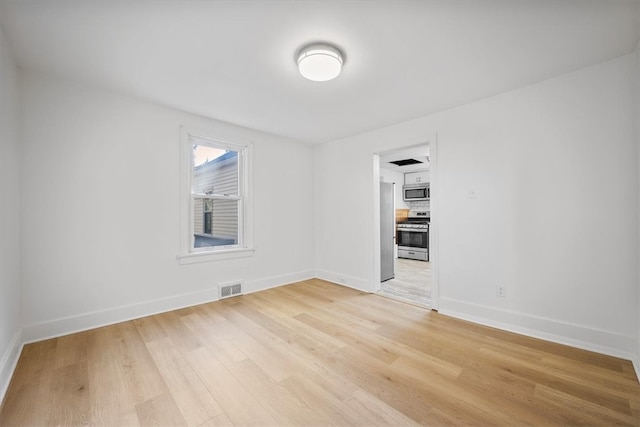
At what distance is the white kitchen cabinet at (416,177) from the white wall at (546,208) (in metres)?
4.48

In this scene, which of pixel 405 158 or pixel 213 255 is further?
pixel 405 158

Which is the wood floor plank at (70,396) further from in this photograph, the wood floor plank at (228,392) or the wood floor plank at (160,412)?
the wood floor plank at (228,392)

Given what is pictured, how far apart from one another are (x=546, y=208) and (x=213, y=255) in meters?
3.90

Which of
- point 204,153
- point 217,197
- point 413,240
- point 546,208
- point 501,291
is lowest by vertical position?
point 501,291

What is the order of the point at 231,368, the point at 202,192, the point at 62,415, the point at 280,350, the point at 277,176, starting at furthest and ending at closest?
the point at 277,176 → the point at 202,192 → the point at 280,350 → the point at 231,368 → the point at 62,415

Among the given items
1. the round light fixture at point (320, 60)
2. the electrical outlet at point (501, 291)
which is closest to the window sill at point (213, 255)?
the round light fixture at point (320, 60)

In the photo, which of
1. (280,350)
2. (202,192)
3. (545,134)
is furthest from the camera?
(202,192)

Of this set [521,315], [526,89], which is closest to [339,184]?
[526,89]

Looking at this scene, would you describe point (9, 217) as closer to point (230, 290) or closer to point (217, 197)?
point (217, 197)

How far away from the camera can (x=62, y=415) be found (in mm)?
1517

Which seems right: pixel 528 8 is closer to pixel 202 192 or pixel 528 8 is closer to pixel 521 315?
pixel 521 315

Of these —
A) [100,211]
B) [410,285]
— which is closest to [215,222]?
[100,211]

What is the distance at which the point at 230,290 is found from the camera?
368cm

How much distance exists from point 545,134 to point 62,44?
169 inches
